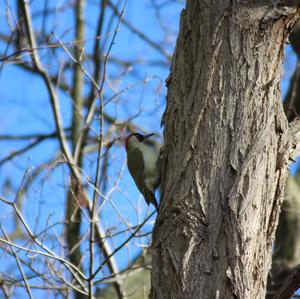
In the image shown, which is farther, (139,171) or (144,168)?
(139,171)

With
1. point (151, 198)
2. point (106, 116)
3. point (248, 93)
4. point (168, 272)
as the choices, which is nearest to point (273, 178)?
point (248, 93)

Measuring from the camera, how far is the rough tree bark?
2807 millimetres

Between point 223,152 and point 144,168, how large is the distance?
1321 millimetres

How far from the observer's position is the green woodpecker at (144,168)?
411 cm

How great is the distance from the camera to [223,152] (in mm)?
3006

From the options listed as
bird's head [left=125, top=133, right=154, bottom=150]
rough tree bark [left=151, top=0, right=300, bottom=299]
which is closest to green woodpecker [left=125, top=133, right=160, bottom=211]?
bird's head [left=125, top=133, right=154, bottom=150]

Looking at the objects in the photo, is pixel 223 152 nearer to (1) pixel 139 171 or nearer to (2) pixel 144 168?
(2) pixel 144 168

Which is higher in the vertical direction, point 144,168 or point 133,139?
point 133,139

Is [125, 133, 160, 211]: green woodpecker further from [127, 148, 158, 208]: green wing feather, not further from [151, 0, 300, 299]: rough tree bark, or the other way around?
[151, 0, 300, 299]: rough tree bark

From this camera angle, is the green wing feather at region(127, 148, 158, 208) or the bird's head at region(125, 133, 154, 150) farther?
the bird's head at region(125, 133, 154, 150)

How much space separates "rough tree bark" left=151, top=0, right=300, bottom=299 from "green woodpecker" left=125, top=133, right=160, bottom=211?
0.81 metres

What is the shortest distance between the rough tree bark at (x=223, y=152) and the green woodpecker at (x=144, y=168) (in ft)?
2.66

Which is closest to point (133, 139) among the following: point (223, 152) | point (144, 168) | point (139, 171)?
point (139, 171)

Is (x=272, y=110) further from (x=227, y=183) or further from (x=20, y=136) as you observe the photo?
(x=20, y=136)
